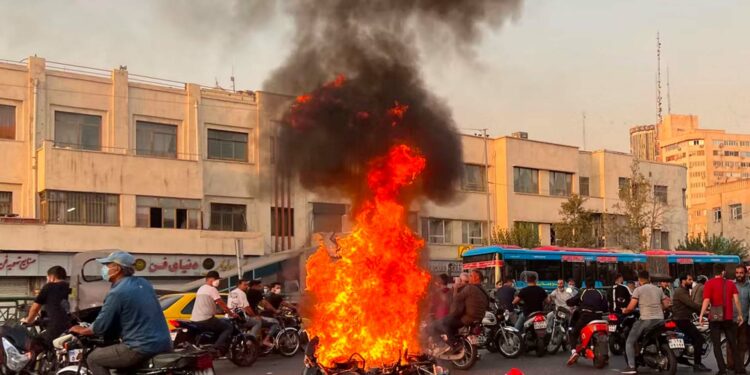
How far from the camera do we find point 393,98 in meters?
11.6

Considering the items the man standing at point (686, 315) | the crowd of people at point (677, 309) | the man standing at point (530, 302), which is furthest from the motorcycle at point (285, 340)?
the man standing at point (686, 315)

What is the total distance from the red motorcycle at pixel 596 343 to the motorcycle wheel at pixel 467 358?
1823mm

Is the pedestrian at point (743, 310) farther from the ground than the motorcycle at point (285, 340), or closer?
farther from the ground

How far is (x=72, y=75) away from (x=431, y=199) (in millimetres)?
24336

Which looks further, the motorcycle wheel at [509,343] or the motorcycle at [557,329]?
the motorcycle at [557,329]

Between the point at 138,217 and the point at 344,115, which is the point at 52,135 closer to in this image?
the point at 138,217

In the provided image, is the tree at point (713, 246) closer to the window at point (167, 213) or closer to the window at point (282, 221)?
the window at point (282, 221)

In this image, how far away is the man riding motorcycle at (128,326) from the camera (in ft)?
21.7

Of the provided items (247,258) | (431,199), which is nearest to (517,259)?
(247,258)

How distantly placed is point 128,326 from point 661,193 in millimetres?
53842

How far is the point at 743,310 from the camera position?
12.3 meters

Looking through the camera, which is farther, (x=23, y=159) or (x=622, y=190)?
(x=622, y=190)

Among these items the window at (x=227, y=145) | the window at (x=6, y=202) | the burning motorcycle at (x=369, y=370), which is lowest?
the burning motorcycle at (x=369, y=370)

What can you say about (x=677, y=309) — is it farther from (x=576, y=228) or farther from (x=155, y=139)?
(x=576, y=228)
